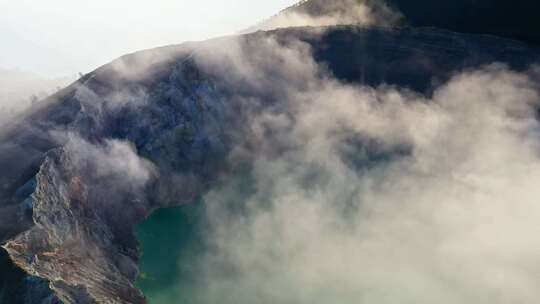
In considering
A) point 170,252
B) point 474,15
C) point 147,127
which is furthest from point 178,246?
point 474,15

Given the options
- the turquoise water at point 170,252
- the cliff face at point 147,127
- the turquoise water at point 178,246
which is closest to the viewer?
the cliff face at point 147,127

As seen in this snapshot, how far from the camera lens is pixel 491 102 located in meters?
75.1

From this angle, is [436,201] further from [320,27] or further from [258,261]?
[320,27]

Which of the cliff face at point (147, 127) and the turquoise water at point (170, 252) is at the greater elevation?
the cliff face at point (147, 127)

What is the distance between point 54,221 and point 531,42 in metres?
59.8

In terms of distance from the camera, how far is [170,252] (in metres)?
64.9

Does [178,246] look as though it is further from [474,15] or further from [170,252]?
[474,15]

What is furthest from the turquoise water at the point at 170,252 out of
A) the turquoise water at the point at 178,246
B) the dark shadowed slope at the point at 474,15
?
the dark shadowed slope at the point at 474,15

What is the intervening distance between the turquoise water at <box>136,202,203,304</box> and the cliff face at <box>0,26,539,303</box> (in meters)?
1.57

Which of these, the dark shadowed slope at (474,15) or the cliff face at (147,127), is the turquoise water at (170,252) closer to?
the cliff face at (147,127)

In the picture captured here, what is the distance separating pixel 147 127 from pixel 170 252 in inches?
691

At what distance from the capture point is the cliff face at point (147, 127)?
5484cm

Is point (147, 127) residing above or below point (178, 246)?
above

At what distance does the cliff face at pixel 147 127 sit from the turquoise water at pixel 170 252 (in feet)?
5.14
